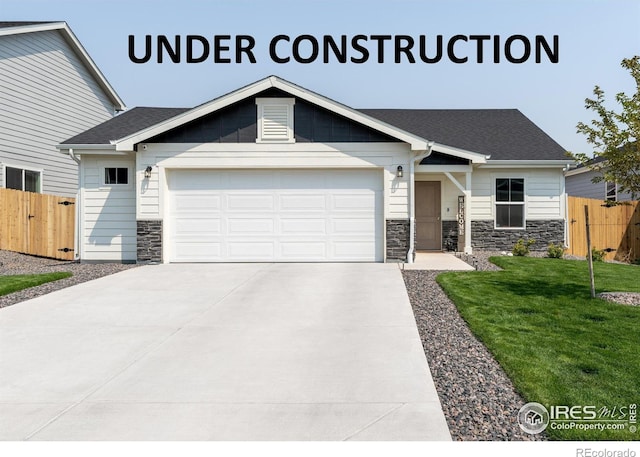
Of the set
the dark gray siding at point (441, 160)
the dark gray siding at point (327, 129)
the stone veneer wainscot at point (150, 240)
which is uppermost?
the dark gray siding at point (327, 129)

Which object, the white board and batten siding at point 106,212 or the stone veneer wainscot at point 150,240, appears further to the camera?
the white board and batten siding at point 106,212

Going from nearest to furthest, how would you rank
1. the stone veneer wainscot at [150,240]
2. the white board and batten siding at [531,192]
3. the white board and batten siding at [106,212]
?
the stone veneer wainscot at [150,240] < the white board and batten siding at [106,212] < the white board and batten siding at [531,192]

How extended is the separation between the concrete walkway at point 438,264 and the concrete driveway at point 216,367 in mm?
3055

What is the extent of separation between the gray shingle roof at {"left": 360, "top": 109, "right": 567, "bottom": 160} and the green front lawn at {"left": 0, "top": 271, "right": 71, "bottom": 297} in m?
12.1

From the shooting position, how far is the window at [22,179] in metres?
16.8

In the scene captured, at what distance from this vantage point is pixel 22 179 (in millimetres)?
17375

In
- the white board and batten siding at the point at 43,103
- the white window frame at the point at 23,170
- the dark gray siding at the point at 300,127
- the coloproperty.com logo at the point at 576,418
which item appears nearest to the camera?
the coloproperty.com logo at the point at 576,418

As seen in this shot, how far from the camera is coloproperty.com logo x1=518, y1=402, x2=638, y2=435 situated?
3.67m

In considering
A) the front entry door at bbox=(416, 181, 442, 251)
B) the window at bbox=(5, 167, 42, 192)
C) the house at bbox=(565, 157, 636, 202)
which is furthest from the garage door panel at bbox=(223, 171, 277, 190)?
the house at bbox=(565, 157, 636, 202)

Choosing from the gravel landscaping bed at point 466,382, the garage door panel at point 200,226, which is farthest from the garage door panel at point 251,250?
the gravel landscaping bed at point 466,382

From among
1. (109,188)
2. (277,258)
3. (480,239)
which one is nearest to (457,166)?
(480,239)

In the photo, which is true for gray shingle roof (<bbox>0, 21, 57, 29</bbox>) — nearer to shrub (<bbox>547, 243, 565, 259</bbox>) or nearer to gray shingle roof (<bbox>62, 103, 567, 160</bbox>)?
gray shingle roof (<bbox>62, 103, 567, 160</bbox>)

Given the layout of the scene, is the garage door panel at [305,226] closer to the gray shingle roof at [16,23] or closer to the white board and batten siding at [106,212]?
the white board and batten siding at [106,212]

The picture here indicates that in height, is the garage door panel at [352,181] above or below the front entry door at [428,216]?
above
